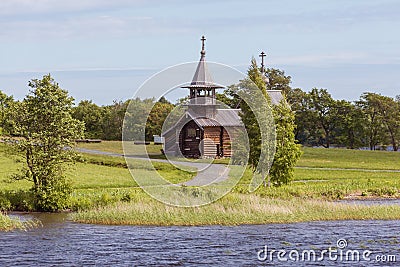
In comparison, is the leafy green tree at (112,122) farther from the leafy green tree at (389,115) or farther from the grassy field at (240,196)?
the leafy green tree at (389,115)

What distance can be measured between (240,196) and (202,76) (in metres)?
32.7

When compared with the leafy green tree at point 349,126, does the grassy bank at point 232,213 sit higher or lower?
lower

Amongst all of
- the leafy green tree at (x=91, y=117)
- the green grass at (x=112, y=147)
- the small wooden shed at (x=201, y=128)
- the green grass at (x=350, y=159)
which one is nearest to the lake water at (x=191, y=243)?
the small wooden shed at (x=201, y=128)

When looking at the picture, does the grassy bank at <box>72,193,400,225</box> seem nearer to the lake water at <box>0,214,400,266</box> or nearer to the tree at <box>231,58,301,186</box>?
the lake water at <box>0,214,400,266</box>

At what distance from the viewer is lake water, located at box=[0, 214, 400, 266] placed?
1126 inches

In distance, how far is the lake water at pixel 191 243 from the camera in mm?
28609

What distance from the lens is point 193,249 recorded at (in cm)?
3056

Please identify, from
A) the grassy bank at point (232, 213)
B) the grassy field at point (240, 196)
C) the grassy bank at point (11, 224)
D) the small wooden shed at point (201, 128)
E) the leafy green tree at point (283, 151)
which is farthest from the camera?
the small wooden shed at point (201, 128)

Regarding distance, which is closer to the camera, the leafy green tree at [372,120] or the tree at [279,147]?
the tree at [279,147]

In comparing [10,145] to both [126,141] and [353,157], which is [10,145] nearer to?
[126,141]

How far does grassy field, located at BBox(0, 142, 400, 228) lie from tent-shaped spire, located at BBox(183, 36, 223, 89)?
9.56 m

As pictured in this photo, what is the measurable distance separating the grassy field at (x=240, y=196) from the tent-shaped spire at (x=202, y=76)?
9.56 meters

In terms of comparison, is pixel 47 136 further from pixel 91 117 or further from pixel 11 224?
pixel 91 117

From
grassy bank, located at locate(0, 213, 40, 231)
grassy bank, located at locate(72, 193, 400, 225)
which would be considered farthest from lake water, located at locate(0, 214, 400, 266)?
grassy bank, located at locate(72, 193, 400, 225)
